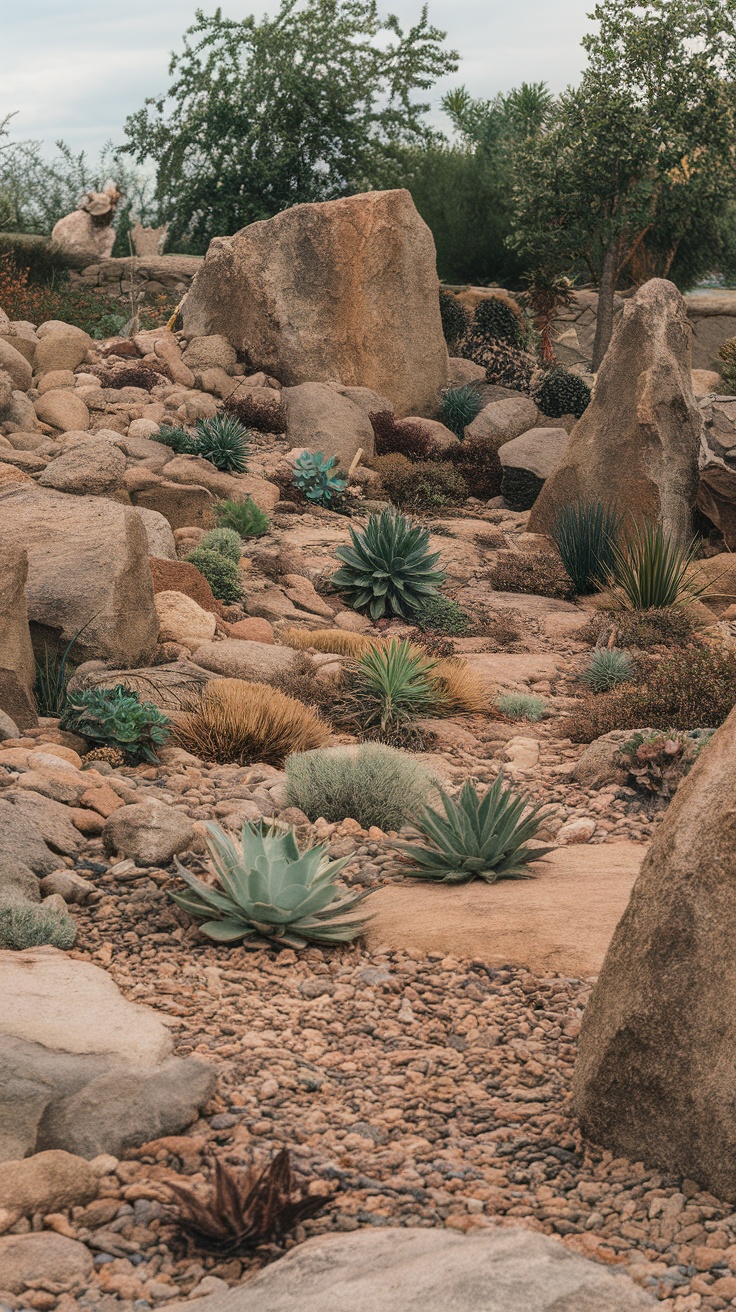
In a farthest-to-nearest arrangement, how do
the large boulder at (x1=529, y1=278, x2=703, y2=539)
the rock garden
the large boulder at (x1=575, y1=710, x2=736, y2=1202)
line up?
the large boulder at (x1=529, y1=278, x2=703, y2=539)
the large boulder at (x1=575, y1=710, x2=736, y2=1202)
the rock garden

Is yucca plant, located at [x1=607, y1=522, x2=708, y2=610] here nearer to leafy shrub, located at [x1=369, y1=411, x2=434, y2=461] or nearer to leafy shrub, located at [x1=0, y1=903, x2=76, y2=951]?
leafy shrub, located at [x1=369, y1=411, x2=434, y2=461]

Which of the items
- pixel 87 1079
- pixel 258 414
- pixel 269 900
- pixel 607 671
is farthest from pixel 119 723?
pixel 258 414

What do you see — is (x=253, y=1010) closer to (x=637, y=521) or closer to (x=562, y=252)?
(x=637, y=521)

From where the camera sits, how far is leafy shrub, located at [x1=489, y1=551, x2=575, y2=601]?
11.4 metres

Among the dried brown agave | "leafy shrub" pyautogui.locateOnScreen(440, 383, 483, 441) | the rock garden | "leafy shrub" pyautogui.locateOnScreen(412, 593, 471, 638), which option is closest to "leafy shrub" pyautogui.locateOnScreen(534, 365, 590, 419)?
"leafy shrub" pyautogui.locateOnScreen(440, 383, 483, 441)

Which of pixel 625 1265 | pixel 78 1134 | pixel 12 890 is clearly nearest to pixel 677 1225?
Answer: pixel 625 1265

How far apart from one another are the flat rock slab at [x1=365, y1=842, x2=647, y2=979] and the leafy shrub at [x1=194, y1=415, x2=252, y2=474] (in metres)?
9.00

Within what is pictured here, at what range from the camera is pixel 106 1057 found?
2.96 m

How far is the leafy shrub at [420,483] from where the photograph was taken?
14.1m

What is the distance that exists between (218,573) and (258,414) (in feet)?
19.2

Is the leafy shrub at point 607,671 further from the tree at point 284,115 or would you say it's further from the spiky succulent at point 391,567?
the tree at point 284,115

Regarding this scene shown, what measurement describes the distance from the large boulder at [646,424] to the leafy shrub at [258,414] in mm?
4289

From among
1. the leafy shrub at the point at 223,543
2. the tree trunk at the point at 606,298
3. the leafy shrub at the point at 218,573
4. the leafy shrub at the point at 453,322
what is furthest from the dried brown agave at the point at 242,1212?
the tree trunk at the point at 606,298

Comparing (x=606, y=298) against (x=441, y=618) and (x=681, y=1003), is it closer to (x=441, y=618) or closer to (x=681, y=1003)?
(x=441, y=618)
